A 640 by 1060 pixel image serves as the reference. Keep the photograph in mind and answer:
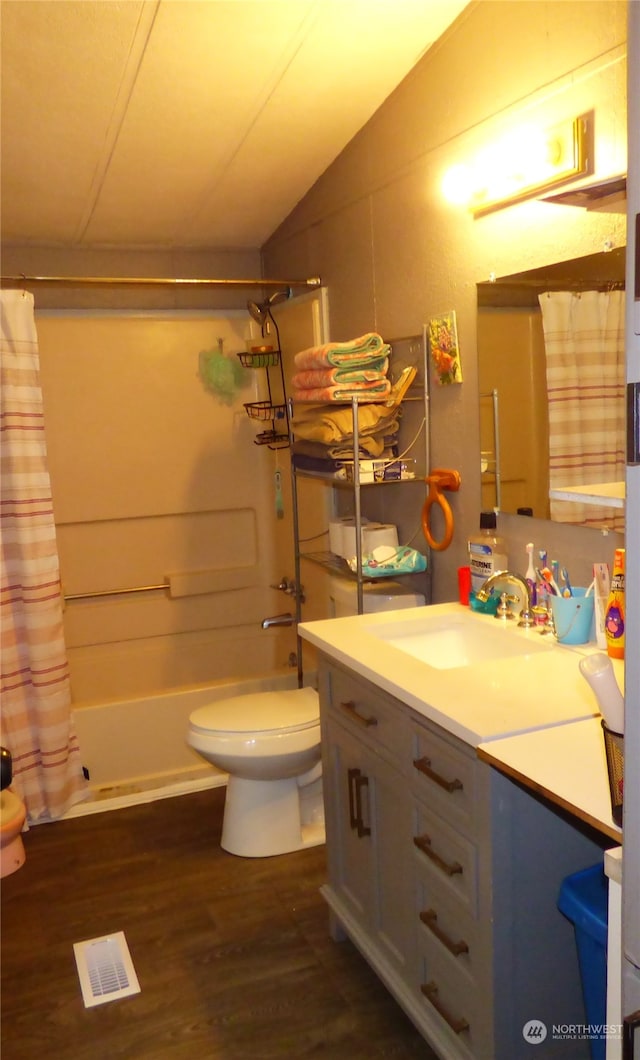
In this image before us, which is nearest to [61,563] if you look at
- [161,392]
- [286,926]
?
[161,392]

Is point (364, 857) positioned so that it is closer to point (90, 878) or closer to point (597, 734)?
point (597, 734)

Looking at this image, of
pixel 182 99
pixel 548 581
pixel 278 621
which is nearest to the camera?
pixel 548 581

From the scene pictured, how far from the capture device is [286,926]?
2.36 meters

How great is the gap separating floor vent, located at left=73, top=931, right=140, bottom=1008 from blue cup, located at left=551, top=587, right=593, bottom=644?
136cm

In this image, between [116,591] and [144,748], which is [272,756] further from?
[116,591]

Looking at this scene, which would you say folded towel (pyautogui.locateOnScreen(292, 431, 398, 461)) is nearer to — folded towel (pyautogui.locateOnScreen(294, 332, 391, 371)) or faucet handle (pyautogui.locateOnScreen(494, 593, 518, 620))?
folded towel (pyautogui.locateOnScreen(294, 332, 391, 371))

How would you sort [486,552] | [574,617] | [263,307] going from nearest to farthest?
[574,617], [486,552], [263,307]

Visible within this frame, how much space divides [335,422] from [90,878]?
1.59 metres

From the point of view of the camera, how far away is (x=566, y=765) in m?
1.34

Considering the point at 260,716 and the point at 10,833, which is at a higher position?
the point at 260,716

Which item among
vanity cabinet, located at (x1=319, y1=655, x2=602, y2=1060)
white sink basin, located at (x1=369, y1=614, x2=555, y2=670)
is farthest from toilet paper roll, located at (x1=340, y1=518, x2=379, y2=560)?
vanity cabinet, located at (x1=319, y1=655, x2=602, y2=1060)

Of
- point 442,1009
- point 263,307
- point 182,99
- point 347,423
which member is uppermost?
point 182,99

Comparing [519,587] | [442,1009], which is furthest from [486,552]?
[442,1009]

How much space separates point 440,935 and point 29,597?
6.09 feet
